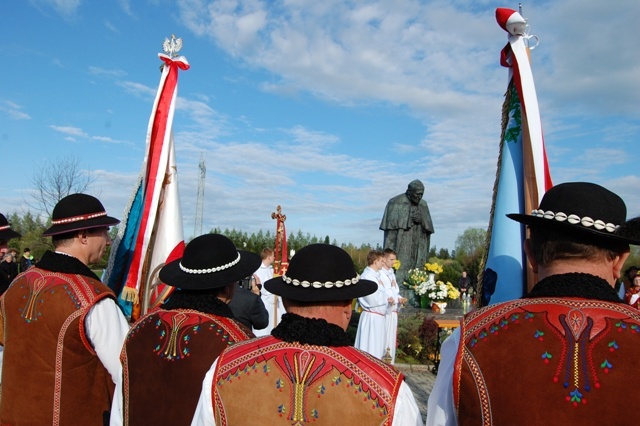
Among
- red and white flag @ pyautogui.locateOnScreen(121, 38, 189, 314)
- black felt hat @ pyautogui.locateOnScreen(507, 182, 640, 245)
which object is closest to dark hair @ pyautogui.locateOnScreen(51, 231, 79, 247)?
red and white flag @ pyautogui.locateOnScreen(121, 38, 189, 314)

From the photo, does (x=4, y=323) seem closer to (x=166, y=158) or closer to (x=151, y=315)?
(x=151, y=315)

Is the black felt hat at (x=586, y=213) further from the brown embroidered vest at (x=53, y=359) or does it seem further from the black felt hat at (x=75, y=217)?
the black felt hat at (x=75, y=217)

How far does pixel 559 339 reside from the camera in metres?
1.60

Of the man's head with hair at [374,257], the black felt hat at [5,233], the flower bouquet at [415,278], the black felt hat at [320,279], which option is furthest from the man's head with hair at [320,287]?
the flower bouquet at [415,278]

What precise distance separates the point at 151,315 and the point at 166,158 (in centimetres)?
273

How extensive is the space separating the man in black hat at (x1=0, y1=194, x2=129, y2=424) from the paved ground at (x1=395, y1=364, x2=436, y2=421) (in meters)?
4.77

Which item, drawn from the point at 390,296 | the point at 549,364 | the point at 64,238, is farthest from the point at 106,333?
the point at 390,296

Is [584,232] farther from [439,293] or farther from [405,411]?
[439,293]

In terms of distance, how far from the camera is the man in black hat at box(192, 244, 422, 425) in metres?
1.73

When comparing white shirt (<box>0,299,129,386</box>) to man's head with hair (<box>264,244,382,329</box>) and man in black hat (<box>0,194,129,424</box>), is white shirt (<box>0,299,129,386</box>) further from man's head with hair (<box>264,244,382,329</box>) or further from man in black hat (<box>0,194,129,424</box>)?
man's head with hair (<box>264,244,382,329</box>)

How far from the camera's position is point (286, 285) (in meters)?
1.97

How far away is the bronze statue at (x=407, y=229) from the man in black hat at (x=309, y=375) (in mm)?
10774

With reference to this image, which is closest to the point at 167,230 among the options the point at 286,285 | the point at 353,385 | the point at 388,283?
the point at 286,285

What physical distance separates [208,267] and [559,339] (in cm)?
162
